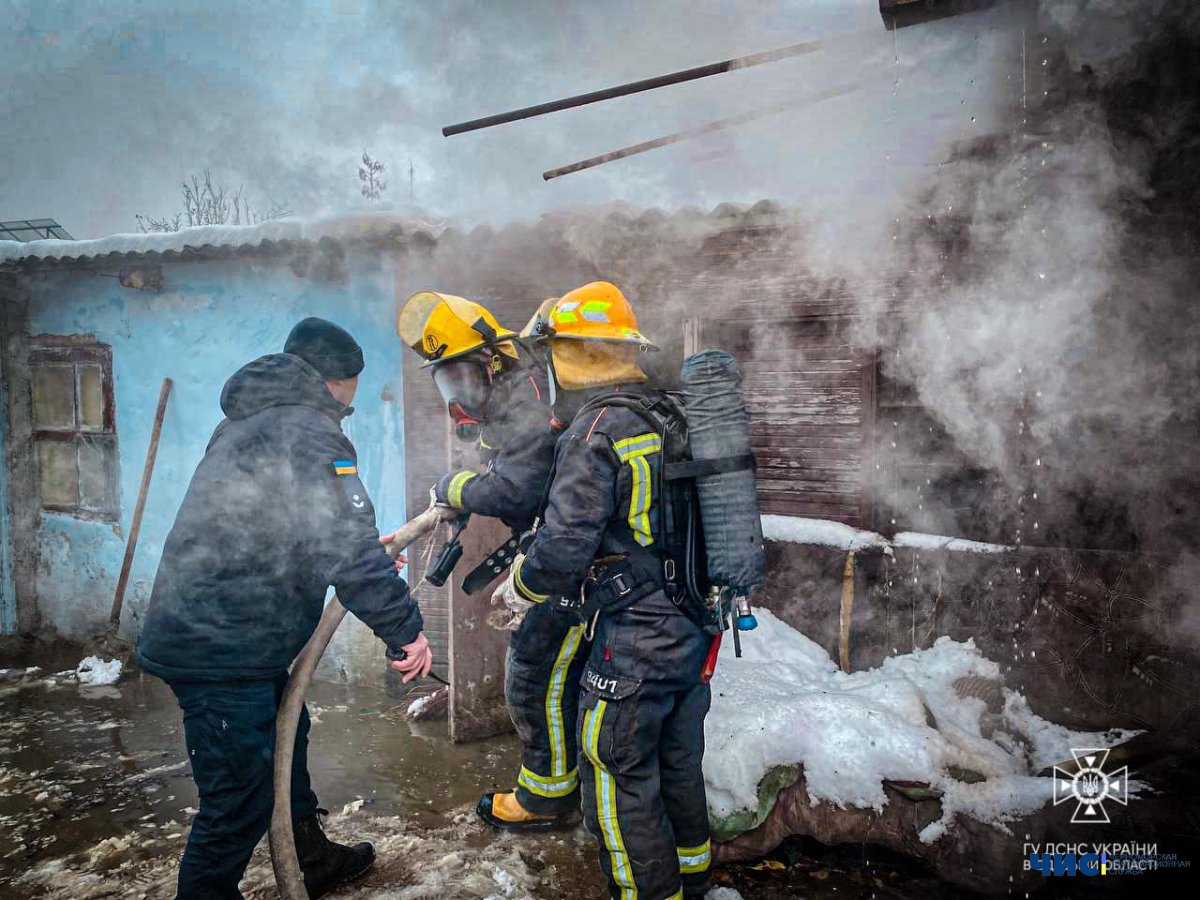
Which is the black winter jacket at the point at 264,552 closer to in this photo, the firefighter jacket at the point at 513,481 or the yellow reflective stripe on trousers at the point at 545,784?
the firefighter jacket at the point at 513,481

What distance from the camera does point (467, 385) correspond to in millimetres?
3639

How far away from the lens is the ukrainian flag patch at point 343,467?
2.69 m

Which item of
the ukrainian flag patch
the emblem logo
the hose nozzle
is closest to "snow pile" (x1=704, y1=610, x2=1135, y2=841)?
the emblem logo

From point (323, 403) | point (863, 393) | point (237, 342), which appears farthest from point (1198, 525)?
point (237, 342)

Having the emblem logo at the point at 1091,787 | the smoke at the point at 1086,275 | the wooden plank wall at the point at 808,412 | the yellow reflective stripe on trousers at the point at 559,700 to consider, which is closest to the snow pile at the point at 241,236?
the wooden plank wall at the point at 808,412

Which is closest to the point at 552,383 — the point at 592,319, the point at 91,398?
the point at 592,319

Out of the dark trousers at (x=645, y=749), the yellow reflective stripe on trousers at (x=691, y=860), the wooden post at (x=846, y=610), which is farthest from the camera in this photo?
the wooden post at (x=846, y=610)

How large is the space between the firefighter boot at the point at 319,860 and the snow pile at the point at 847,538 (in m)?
2.91

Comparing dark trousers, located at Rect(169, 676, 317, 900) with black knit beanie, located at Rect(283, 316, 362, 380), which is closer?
dark trousers, located at Rect(169, 676, 317, 900)

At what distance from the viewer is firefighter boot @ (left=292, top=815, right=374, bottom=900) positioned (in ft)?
9.93

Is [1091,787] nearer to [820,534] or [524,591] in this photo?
[820,534]

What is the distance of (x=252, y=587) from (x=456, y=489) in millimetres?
975

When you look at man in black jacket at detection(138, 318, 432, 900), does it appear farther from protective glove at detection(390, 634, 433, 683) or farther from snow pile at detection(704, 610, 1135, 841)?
snow pile at detection(704, 610, 1135, 841)

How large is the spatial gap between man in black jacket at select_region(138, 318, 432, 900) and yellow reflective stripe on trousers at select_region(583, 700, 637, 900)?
755 millimetres
